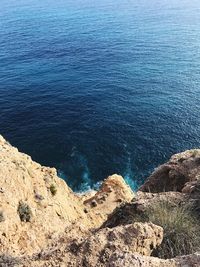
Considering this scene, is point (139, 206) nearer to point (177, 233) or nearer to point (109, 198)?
point (177, 233)

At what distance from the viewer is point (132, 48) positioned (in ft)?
427

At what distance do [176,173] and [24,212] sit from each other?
584 inches

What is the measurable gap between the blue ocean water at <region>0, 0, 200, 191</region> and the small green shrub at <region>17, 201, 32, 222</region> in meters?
34.3

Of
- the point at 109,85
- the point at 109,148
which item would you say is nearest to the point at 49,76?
the point at 109,85

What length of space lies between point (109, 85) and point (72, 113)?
18.3 metres

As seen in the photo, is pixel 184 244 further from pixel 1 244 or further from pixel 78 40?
pixel 78 40

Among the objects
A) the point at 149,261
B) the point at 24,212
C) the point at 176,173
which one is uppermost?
the point at 176,173

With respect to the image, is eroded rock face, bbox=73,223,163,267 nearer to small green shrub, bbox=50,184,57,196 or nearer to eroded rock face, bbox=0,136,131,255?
eroded rock face, bbox=0,136,131,255

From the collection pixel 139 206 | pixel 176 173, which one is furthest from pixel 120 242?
pixel 176 173

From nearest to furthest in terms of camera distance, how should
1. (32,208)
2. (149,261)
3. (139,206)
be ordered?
(149,261), (139,206), (32,208)

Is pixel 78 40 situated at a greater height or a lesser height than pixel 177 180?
greater

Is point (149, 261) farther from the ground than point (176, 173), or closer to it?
closer to it

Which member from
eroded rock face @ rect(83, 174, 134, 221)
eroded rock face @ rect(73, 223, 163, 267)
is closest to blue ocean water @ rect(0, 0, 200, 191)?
eroded rock face @ rect(83, 174, 134, 221)

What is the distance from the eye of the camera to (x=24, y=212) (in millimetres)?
31938
